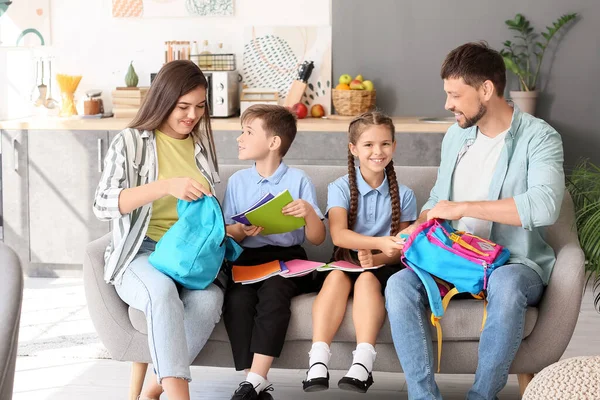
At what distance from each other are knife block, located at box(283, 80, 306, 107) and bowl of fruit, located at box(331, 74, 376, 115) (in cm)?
18

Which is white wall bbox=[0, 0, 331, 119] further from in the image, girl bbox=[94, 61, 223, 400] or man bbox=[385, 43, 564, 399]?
man bbox=[385, 43, 564, 399]

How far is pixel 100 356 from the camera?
3.54 m

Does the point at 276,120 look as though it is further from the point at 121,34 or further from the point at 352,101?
the point at 121,34

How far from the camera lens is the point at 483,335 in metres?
2.57

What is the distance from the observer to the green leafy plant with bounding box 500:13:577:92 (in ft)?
15.7

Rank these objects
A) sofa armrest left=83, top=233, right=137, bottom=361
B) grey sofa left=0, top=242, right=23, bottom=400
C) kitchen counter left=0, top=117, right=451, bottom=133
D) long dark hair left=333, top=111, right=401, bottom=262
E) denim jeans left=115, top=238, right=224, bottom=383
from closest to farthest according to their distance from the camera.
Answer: grey sofa left=0, top=242, right=23, bottom=400 < denim jeans left=115, top=238, right=224, bottom=383 < sofa armrest left=83, top=233, right=137, bottom=361 < long dark hair left=333, top=111, right=401, bottom=262 < kitchen counter left=0, top=117, right=451, bottom=133

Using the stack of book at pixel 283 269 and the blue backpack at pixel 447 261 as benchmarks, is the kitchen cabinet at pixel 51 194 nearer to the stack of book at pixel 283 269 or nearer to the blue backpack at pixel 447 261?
the stack of book at pixel 283 269

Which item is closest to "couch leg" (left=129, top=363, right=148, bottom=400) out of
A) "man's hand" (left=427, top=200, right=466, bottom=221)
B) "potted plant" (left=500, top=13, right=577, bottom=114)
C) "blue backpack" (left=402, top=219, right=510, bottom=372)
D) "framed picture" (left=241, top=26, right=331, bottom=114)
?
"blue backpack" (left=402, top=219, right=510, bottom=372)

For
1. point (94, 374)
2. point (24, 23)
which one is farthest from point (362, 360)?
point (24, 23)

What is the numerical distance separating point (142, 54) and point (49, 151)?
0.85 meters

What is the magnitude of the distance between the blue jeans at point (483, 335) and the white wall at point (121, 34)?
2.74 m

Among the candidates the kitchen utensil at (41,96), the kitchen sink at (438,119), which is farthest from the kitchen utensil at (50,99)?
the kitchen sink at (438,119)

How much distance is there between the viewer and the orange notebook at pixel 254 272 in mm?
2814

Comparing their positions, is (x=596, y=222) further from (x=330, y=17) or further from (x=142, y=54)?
(x=142, y=54)
